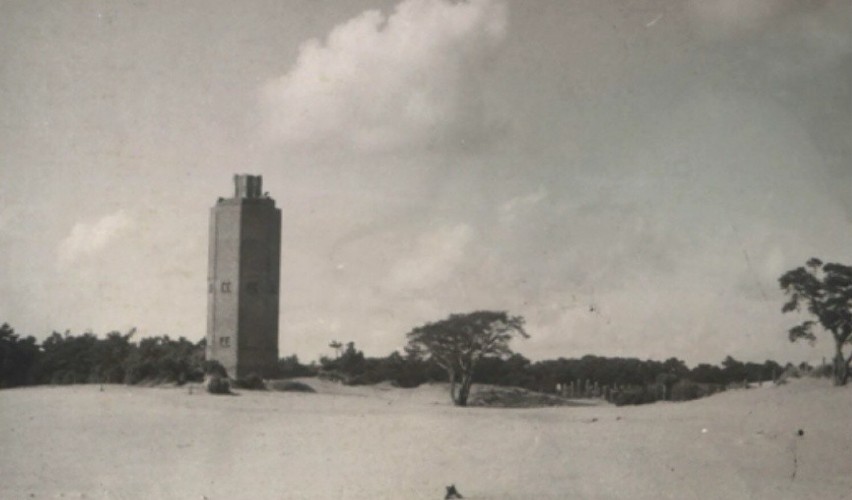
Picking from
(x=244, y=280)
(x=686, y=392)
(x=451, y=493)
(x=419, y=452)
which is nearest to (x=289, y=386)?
(x=244, y=280)

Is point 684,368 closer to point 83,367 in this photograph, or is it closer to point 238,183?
point 238,183

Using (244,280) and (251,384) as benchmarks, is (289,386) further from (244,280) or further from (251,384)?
(244,280)

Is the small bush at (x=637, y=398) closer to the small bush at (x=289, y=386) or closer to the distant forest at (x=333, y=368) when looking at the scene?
the distant forest at (x=333, y=368)

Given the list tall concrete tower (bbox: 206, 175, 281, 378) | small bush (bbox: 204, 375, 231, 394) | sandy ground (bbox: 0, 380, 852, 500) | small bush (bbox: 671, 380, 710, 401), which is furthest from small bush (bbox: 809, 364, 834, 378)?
tall concrete tower (bbox: 206, 175, 281, 378)

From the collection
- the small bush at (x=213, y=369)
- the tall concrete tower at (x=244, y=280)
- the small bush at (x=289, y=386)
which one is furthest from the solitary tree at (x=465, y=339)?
the tall concrete tower at (x=244, y=280)

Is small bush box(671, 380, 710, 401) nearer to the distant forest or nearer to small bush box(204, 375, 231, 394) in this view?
the distant forest

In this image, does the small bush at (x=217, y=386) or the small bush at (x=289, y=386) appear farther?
the small bush at (x=289, y=386)

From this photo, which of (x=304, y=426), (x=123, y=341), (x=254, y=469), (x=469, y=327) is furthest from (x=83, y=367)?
(x=254, y=469)
